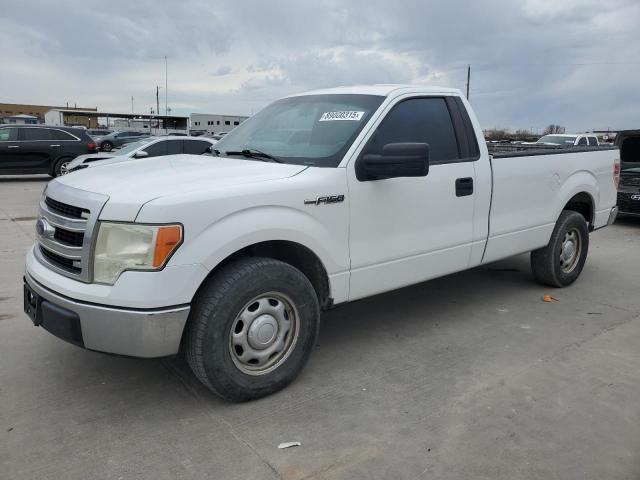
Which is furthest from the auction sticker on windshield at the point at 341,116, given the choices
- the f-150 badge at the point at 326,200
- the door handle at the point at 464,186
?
the door handle at the point at 464,186

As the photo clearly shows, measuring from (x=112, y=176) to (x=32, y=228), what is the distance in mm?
6408

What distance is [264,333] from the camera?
10.4ft

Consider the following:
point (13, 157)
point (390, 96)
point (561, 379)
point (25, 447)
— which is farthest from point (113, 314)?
point (13, 157)

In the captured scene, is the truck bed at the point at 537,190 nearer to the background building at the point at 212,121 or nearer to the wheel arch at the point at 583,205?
the wheel arch at the point at 583,205

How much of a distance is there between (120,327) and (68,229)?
64cm

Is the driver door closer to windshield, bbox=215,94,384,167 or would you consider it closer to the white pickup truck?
the white pickup truck

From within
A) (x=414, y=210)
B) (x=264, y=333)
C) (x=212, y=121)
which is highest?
(x=212, y=121)

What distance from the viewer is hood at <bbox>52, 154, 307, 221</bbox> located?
2.76m

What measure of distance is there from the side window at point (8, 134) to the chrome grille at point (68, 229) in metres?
14.5

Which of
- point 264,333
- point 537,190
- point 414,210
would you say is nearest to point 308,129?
point 414,210

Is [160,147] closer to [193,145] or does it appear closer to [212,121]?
[193,145]

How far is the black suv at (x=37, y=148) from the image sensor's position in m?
15.7

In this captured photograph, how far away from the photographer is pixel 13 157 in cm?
1573

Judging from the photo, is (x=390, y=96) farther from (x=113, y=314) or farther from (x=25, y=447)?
(x=25, y=447)
